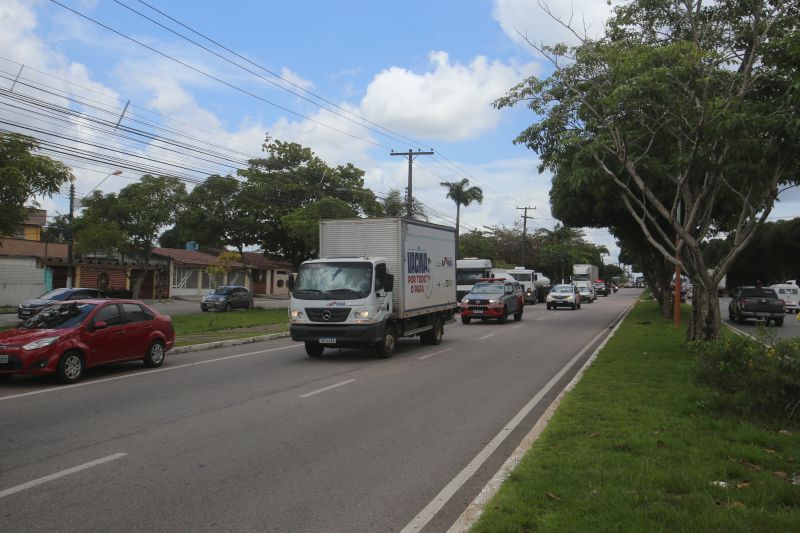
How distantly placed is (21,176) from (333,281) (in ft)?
31.7

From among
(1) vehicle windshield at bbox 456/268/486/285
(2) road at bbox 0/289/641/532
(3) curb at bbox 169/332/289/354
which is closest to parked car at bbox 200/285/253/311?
(1) vehicle windshield at bbox 456/268/486/285

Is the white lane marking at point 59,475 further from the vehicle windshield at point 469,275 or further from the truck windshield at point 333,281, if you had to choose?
the vehicle windshield at point 469,275

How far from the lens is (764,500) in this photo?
4.81 meters

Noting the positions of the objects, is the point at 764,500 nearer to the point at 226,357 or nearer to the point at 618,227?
the point at 226,357

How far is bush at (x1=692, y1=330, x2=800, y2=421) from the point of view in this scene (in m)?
7.59

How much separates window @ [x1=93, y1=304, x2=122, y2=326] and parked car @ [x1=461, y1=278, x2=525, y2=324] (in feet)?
53.6

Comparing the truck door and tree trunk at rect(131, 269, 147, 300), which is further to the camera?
tree trunk at rect(131, 269, 147, 300)

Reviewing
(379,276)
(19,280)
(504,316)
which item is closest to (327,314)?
(379,276)

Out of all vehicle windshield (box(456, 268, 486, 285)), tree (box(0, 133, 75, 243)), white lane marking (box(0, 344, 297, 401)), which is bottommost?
white lane marking (box(0, 344, 297, 401))

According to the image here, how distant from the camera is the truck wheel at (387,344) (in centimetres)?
1509

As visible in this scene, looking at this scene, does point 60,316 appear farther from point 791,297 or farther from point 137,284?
point 791,297

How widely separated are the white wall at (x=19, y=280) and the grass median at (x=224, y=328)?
1501cm

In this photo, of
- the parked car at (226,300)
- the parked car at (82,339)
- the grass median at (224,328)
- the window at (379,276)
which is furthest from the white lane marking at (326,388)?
the parked car at (226,300)

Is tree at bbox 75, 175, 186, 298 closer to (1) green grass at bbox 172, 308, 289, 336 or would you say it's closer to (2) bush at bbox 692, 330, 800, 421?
(1) green grass at bbox 172, 308, 289, 336
